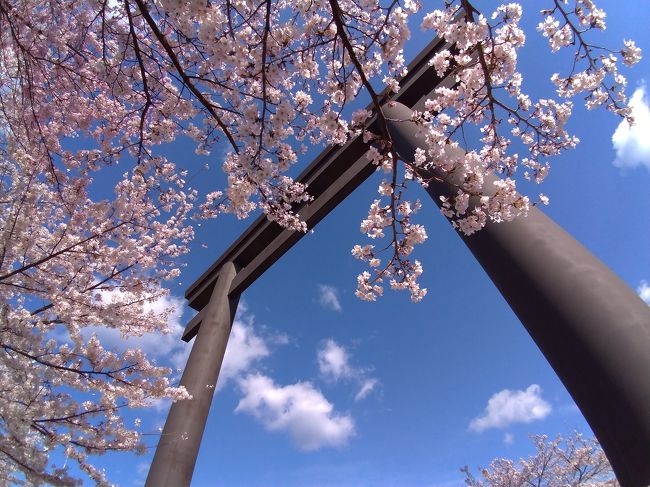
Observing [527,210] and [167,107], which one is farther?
[167,107]

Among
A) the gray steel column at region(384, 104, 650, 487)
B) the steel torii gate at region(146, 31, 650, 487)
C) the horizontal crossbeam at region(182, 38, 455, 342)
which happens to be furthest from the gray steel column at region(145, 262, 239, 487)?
the gray steel column at region(384, 104, 650, 487)

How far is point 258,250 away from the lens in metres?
7.65

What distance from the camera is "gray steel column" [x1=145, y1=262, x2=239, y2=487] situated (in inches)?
190

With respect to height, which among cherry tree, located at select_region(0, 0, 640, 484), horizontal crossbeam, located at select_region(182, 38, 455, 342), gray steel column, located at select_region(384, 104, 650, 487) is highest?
horizontal crossbeam, located at select_region(182, 38, 455, 342)

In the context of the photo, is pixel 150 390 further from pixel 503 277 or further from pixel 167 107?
pixel 503 277

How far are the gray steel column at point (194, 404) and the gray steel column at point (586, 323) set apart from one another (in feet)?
16.0

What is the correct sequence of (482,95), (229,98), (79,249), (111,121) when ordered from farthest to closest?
1. (111,121)
2. (79,249)
3. (229,98)
4. (482,95)

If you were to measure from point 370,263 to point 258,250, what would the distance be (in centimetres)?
498

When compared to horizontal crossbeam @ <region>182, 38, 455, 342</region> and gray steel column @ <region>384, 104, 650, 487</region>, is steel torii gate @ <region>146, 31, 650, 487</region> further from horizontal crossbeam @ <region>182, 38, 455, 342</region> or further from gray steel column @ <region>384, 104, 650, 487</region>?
horizontal crossbeam @ <region>182, 38, 455, 342</region>

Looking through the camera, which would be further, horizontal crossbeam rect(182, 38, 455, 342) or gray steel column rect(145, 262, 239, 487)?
horizontal crossbeam rect(182, 38, 455, 342)

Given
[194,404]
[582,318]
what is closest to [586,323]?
[582,318]

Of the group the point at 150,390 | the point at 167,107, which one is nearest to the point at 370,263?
the point at 167,107

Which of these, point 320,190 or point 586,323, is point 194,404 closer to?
point 320,190

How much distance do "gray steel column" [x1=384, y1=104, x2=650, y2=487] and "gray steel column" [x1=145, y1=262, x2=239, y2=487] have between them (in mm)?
4883
